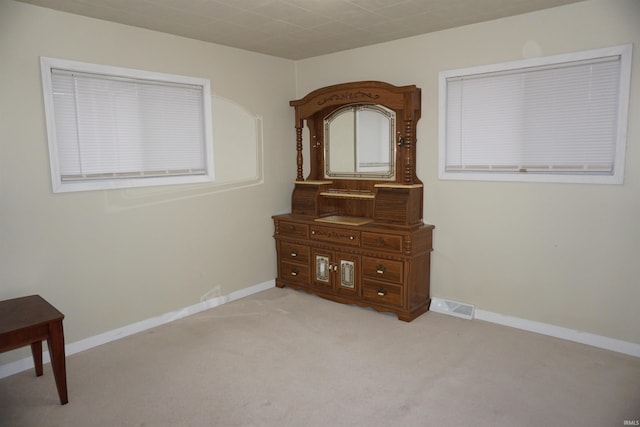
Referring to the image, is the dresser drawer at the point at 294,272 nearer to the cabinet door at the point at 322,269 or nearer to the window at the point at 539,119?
the cabinet door at the point at 322,269

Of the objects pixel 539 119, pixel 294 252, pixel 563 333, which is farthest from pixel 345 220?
pixel 563 333

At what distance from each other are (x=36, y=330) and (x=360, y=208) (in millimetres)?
2855

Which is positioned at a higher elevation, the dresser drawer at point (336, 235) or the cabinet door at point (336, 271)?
the dresser drawer at point (336, 235)

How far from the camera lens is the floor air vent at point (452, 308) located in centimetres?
372

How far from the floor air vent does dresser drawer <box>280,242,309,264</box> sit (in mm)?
1281

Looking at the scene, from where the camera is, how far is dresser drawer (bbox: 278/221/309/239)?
4.29 metres

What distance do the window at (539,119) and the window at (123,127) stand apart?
2190 mm

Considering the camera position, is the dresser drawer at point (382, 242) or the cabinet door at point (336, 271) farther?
the cabinet door at point (336, 271)

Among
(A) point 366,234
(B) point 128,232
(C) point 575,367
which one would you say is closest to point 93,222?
(B) point 128,232

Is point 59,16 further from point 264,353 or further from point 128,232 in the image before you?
point 264,353

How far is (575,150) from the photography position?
3168 millimetres

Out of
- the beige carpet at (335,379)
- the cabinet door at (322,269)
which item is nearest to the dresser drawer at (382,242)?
the cabinet door at (322,269)

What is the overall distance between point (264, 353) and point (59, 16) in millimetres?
2745

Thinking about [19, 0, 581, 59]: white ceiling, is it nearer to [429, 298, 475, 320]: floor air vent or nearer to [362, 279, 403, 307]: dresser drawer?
[362, 279, 403, 307]: dresser drawer
